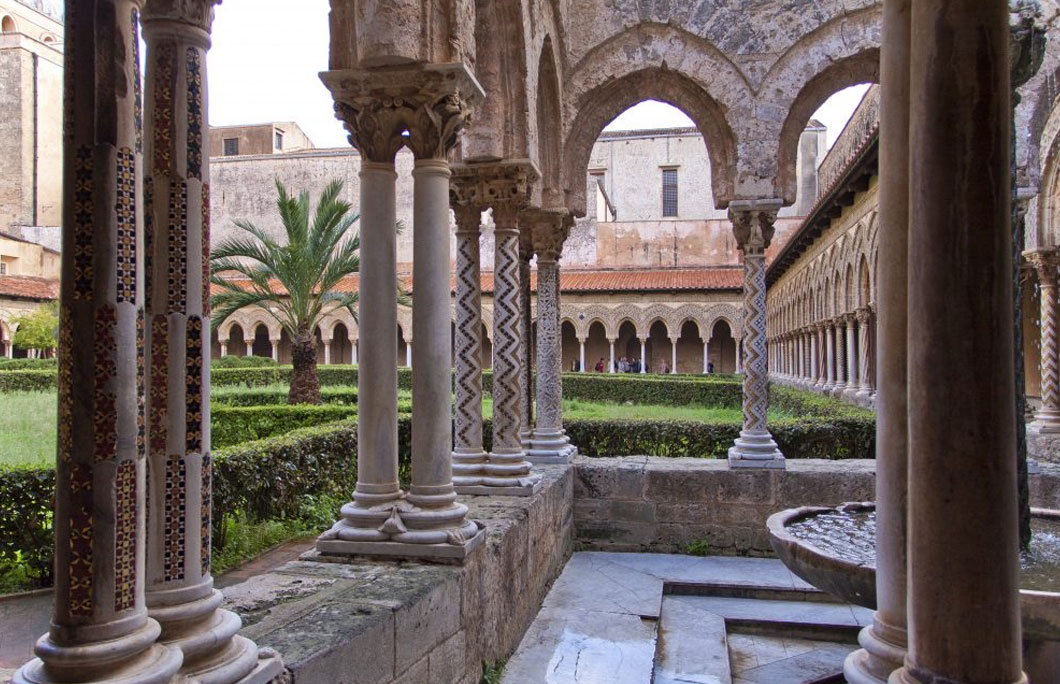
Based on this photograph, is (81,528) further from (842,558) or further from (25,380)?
(25,380)

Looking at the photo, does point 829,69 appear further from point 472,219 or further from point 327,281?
point 327,281

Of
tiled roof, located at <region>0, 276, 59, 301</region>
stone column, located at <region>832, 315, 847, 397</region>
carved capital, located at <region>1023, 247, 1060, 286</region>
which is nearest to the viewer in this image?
carved capital, located at <region>1023, 247, 1060, 286</region>

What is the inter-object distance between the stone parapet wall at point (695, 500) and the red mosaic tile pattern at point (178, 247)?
480 centimetres

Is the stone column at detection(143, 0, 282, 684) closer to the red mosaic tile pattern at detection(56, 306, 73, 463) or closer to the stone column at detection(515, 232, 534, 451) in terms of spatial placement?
the red mosaic tile pattern at detection(56, 306, 73, 463)

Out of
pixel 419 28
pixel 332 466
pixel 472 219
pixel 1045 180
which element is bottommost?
pixel 332 466

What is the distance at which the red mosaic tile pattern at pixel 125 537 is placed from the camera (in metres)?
1.94

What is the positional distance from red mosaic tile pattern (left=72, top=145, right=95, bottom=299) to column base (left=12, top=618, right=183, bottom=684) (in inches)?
31.0

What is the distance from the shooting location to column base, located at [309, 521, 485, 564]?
3650 mm

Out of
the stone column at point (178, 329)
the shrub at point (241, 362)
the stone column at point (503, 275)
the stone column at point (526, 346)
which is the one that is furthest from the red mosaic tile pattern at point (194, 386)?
the shrub at point (241, 362)

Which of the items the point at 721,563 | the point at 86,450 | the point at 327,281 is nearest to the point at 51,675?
the point at 86,450

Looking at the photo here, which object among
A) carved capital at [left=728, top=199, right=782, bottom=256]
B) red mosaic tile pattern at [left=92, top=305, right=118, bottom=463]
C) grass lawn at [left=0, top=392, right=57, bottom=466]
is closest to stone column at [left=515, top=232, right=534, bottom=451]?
carved capital at [left=728, top=199, right=782, bottom=256]

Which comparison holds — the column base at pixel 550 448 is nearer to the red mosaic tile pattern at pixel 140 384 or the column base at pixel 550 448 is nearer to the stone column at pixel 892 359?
the stone column at pixel 892 359

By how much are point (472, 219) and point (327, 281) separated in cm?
1035

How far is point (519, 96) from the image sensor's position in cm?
552
